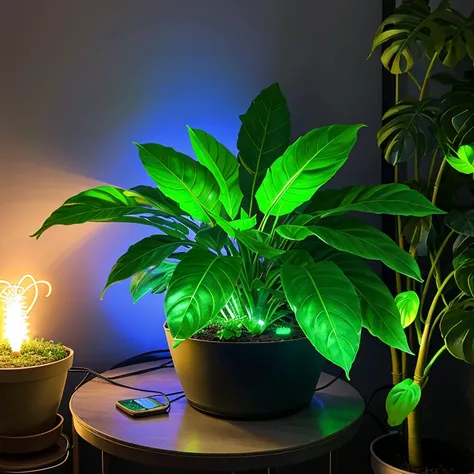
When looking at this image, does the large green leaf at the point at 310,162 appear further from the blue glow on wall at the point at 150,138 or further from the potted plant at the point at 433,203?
the blue glow on wall at the point at 150,138

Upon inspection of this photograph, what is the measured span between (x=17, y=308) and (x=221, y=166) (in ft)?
2.06

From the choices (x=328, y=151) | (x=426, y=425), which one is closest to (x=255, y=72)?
(x=328, y=151)

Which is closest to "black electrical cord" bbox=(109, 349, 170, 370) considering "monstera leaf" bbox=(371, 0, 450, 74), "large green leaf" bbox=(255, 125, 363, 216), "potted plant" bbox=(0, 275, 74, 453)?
"potted plant" bbox=(0, 275, 74, 453)

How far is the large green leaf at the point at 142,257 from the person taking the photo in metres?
1.15

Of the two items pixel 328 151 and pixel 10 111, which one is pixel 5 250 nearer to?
pixel 10 111

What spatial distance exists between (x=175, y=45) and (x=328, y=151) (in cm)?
70

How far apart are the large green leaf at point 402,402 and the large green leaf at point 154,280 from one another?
52 centimetres

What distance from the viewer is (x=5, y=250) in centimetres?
160

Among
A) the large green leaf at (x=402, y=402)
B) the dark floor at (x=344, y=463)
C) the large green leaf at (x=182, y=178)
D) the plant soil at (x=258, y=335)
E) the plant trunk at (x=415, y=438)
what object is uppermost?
the large green leaf at (x=182, y=178)

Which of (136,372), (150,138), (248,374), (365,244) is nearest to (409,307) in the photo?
(365,244)

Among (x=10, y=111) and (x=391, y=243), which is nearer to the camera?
(x=391, y=243)

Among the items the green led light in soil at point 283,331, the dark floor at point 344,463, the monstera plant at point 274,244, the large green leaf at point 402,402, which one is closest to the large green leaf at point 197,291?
the monstera plant at point 274,244

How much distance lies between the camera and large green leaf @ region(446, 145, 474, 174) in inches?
46.6

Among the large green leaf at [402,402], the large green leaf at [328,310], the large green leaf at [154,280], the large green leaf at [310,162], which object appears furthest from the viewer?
the large green leaf at [154,280]
